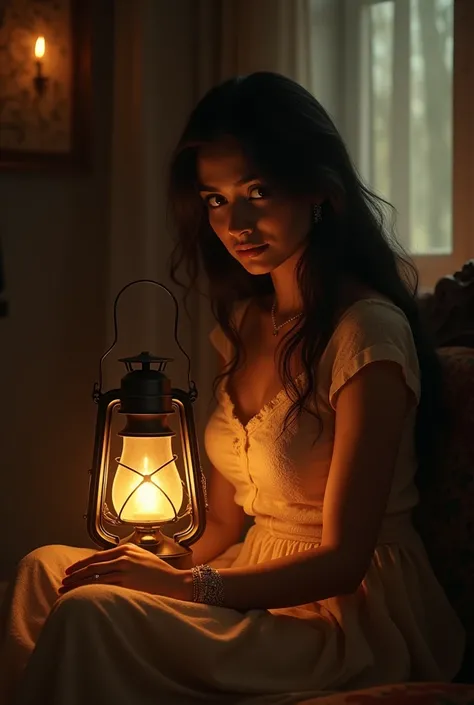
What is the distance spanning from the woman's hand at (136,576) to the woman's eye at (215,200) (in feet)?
2.00

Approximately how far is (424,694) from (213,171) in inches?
34.9

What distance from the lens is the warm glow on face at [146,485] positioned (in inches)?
64.6

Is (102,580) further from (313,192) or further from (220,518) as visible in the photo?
(313,192)

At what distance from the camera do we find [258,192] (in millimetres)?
1684

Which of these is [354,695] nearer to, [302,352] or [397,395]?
[397,395]

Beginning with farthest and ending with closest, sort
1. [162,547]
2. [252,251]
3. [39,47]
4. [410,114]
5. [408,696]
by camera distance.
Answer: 1. [39,47]
2. [410,114]
3. [252,251]
4. [162,547]
5. [408,696]

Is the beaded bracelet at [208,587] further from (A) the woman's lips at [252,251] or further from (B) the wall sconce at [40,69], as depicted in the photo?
(B) the wall sconce at [40,69]

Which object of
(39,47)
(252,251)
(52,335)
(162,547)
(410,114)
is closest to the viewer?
(162,547)

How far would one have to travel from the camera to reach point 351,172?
1.75 metres

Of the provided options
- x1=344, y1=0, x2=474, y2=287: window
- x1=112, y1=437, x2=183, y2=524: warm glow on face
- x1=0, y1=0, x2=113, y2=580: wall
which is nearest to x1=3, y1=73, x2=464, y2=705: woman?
x1=112, y1=437, x2=183, y2=524: warm glow on face

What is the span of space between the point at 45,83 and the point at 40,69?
4 cm

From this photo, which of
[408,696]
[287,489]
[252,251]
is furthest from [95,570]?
[252,251]

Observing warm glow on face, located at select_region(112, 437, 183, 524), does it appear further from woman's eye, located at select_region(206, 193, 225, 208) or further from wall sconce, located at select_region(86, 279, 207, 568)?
woman's eye, located at select_region(206, 193, 225, 208)

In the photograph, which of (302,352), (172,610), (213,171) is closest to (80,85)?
(213,171)
